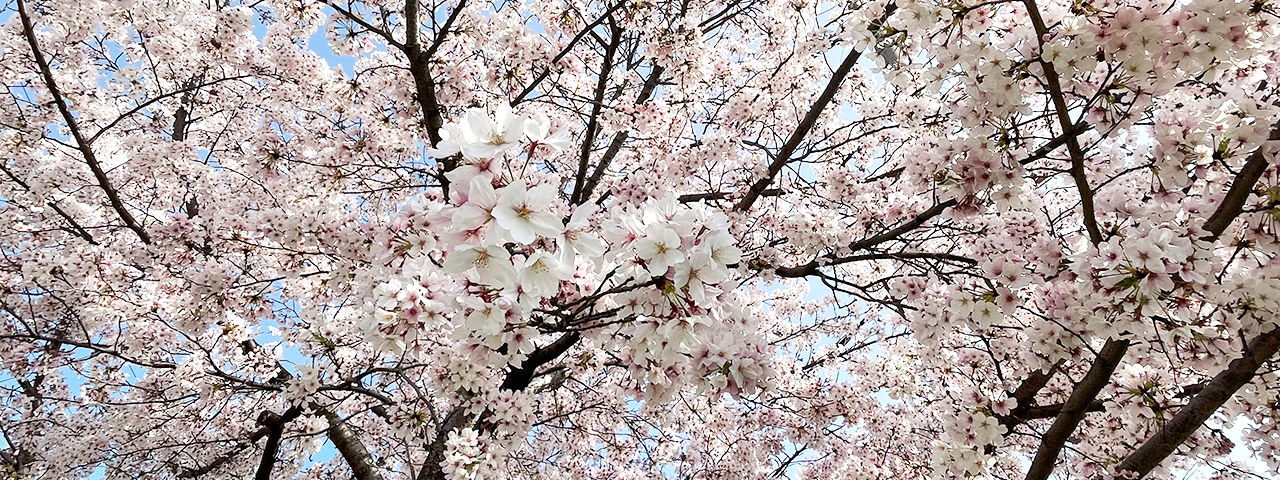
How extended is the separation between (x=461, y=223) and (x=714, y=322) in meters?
0.82

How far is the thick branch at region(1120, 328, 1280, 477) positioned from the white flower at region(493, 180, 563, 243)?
289 centimetres

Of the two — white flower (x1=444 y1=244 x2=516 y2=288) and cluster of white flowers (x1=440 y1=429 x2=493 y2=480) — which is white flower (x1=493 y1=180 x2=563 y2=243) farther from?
cluster of white flowers (x1=440 y1=429 x2=493 y2=480)

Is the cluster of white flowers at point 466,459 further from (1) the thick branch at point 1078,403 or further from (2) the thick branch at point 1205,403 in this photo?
(2) the thick branch at point 1205,403

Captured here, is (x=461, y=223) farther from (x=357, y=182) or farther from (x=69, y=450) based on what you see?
(x=69, y=450)

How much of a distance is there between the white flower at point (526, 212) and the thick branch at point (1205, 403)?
2.89 meters

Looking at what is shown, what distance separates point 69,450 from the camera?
→ 6.49m

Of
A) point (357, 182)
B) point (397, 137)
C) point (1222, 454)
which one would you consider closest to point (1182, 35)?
point (1222, 454)

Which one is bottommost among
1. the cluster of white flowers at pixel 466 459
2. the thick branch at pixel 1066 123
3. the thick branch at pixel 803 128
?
the cluster of white flowers at pixel 466 459

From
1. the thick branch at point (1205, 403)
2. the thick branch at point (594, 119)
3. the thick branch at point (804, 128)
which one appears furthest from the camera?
the thick branch at point (594, 119)

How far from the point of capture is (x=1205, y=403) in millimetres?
2781

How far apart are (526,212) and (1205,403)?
3.09 m

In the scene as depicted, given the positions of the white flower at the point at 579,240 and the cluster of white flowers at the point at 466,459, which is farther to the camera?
the cluster of white flowers at the point at 466,459

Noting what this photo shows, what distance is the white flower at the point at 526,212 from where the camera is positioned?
1505 millimetres

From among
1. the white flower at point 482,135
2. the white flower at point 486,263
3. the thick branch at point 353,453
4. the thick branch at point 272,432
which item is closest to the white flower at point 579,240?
the white flower at point 486,263
